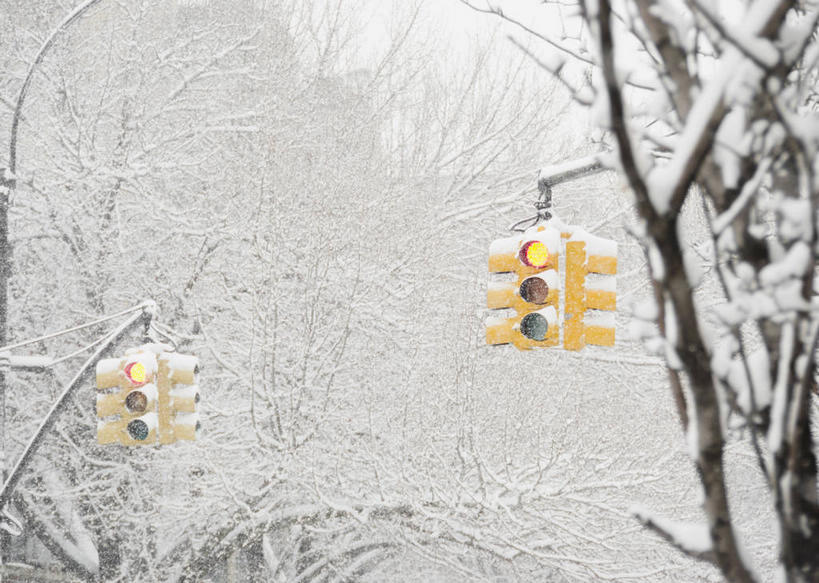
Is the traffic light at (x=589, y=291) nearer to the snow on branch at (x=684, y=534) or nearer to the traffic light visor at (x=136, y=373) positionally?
the snow on branch at (x=684, y=534)

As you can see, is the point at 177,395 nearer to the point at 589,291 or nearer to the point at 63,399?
the point at 63,399

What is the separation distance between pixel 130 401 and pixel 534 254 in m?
3.57

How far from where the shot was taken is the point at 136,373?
723 centimetres

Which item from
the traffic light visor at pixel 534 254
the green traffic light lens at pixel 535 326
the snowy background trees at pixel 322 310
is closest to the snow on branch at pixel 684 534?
the green traffic light lens at pixel 535 326

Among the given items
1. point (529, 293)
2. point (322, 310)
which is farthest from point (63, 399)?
point (322, 310)

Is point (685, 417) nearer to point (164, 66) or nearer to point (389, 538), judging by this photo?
point (389, 538)

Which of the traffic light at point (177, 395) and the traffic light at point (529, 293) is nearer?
the traffic light at point (529, 293)

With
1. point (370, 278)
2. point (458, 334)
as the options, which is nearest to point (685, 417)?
point (458, 334)

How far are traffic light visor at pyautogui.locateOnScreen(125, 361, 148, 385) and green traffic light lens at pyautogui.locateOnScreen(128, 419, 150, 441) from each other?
0.31 meters

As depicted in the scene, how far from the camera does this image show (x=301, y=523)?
12.4 m

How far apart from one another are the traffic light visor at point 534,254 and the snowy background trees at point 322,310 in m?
4.73

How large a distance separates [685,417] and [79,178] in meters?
13.7

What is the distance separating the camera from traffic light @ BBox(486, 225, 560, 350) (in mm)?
5422

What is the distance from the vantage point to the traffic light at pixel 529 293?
213 inches
